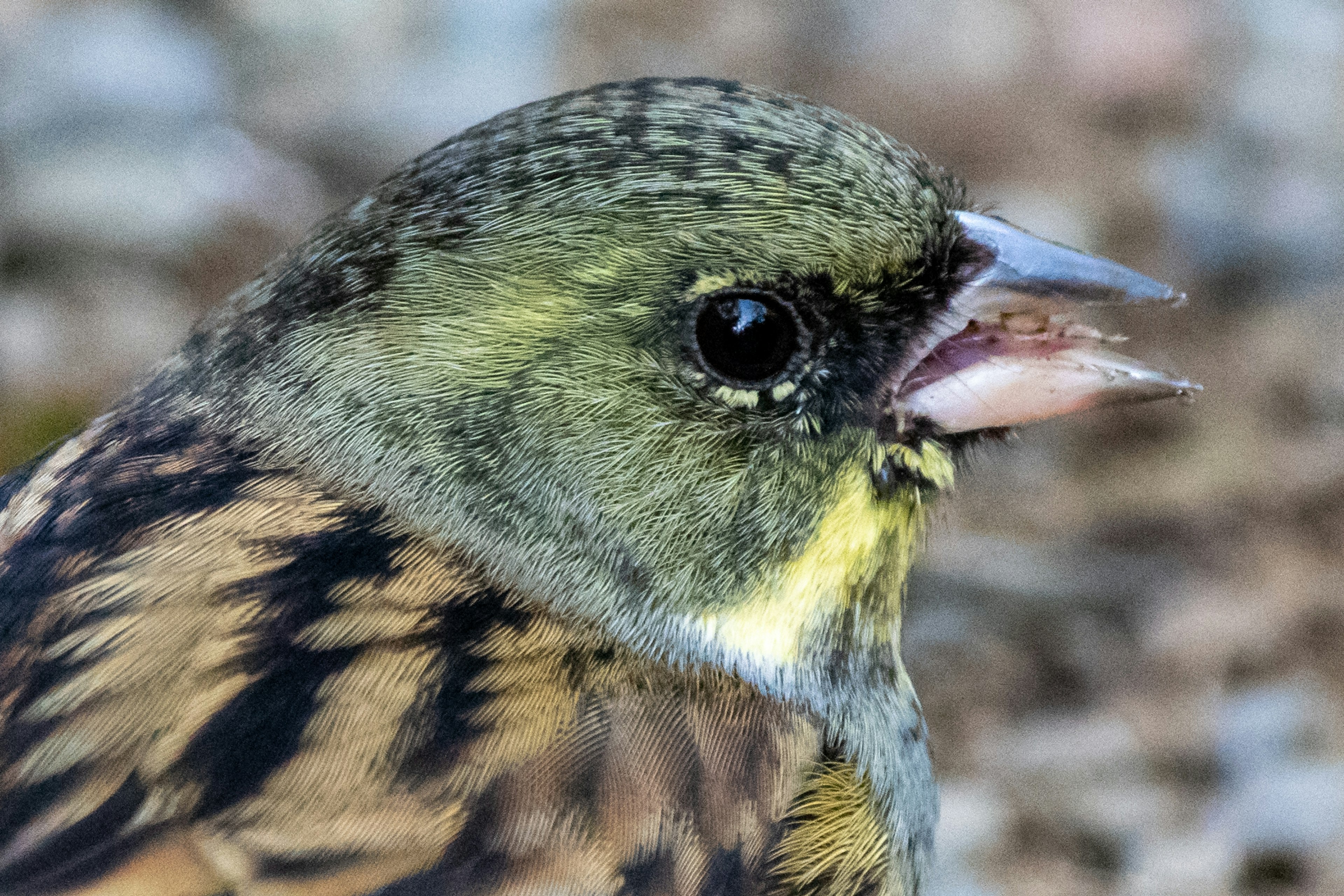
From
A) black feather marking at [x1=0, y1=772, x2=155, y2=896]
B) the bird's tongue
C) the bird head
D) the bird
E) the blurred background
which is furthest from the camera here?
the blurred background

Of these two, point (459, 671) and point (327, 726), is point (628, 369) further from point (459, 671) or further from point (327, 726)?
point (327, 726)

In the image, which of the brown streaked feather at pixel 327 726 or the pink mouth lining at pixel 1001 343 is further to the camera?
the pink mouth lining at pixel 1001 343

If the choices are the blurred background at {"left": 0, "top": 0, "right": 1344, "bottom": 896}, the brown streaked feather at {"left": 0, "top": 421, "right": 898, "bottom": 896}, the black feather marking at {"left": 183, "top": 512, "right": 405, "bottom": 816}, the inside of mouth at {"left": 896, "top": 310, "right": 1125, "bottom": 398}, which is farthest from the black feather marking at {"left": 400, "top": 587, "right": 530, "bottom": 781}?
the blurred background at {"left": 0, "top": 0, "right": 1344, "bottom": 896}

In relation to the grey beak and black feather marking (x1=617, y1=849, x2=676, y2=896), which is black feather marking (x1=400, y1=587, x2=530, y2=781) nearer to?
black feather marking (x1=617, y1=849, x2=676, y2=896)

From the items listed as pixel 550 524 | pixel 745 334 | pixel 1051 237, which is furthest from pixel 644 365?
pixel 1051 237

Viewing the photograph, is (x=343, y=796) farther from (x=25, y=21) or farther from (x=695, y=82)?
(x=25, y=21)

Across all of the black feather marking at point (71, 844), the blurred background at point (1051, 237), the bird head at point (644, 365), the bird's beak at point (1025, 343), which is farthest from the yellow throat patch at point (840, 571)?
the black feather marking at point (71, 844)

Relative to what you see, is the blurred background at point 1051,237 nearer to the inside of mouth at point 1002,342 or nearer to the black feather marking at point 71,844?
the inside of mouth at point 1002,342
